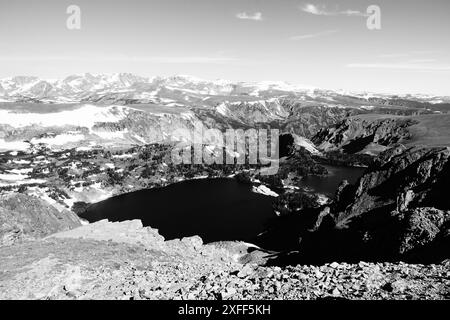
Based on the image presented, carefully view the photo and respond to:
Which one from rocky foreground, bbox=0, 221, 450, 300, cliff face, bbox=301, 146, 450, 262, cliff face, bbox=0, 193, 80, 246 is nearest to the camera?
rocky foreground, bbox=0, 221, 450, 300

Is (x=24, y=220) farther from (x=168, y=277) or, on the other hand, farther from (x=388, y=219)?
(x=388, y=219)

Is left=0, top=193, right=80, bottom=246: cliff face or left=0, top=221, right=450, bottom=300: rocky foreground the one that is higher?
left=0, top=221, right=450, bottom=300: rocky foreground

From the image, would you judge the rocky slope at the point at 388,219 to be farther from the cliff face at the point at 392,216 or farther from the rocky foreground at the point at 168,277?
the rocky foreground at the point at 168,277

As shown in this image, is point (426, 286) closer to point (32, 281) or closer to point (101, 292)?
point (101, 292)

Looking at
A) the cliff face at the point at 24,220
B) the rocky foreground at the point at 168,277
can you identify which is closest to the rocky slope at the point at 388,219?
the rocky foreground at the point at 168,277

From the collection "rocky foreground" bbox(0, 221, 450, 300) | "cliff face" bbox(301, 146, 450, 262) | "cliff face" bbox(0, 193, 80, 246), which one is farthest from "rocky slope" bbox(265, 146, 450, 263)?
"cliff face" bbox(0, 193, 80, 246)

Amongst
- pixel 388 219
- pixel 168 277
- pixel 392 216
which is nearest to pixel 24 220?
pixel 168 277

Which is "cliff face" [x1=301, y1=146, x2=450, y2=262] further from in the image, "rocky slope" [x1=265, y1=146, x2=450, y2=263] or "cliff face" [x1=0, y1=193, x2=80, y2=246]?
"cliff face" [x1=0, y1=193, x2=80, y2=246]
